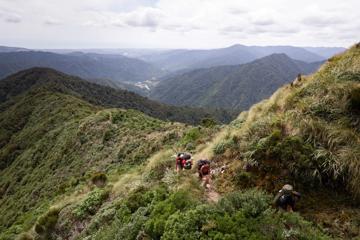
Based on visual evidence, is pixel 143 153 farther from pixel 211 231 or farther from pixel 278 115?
pixel 211 231

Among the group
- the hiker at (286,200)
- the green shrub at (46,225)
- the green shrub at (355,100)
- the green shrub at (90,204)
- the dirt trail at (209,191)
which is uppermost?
the green shrub at (355,100)

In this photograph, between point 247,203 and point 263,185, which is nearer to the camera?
point 247,203

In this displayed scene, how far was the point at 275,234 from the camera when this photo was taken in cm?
691

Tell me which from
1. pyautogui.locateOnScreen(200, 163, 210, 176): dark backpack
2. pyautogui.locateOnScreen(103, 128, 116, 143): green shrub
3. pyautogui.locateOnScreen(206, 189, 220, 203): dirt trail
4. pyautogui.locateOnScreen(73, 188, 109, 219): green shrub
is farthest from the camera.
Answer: pyautogui.locateOnScreen(103, 128, 116, 143): green shrub

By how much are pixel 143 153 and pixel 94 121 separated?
58.2 ft

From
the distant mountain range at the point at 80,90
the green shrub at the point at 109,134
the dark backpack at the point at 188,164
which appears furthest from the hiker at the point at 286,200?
the distant mountain range at the point at 80,90

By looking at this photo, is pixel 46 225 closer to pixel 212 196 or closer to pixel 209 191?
pixel 209 191

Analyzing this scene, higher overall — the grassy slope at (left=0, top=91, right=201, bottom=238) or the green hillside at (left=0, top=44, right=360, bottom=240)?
the green hillside at (left=0, top=44, right=360, bottom=240)

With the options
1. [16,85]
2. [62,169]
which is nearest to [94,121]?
[62,169]

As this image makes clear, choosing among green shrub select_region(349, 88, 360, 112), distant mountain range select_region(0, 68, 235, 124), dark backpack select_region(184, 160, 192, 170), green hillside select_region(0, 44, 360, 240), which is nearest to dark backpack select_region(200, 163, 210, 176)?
green hillside select_region(0, 44, 360, 240)

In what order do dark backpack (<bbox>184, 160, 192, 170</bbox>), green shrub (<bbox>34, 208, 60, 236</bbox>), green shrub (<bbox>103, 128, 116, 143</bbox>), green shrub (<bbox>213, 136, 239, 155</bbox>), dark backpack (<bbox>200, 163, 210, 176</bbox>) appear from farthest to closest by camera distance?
green shrub (<bbox>103, 128, 116, 143</bbox>)
green shrub (<bbox>34, 208, 60, 236</bbox>)
dark backpack (<bbox>184, 160, 192, 170</bbox>)
green shrub (<bbox>213, 136, 239, 155</bbox>)
dark backpack (<bbox>200, 163, 210, 176</bbox>)

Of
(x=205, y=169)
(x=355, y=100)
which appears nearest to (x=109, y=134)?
(x=205, y=169)

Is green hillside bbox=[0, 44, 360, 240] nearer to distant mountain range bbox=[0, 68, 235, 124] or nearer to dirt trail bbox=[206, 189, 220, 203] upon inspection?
dirt trail bbox=[206, 189, 220, 203]

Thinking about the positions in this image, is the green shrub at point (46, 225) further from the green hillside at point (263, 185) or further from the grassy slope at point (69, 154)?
the grassy slope at point (69, 154)
